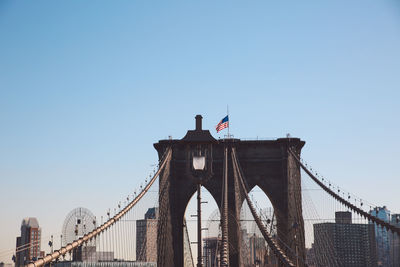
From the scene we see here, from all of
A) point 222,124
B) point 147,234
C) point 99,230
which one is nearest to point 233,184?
point 222,124

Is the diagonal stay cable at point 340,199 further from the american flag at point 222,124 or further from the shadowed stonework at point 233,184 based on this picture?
the american flag at point 222,124

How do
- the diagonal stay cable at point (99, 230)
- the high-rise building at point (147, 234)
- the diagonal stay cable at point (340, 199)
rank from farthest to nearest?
the high-rise building at point (147, 234) → the diagonal stay cable at point (340, 199) → the diagonal stay cable at point (99, 230)

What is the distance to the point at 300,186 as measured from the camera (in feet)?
181

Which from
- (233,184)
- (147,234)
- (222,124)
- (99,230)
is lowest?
(147,234)

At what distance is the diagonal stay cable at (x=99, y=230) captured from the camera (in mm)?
17480

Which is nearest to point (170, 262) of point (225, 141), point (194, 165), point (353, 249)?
point (225, 141)

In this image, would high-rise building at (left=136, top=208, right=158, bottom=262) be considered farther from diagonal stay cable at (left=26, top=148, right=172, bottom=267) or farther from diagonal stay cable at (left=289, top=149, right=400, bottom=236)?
diagonal stay cable at (left=289, top=149, right=400, bottom=236)

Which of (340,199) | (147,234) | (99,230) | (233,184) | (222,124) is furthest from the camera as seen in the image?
(222,124)

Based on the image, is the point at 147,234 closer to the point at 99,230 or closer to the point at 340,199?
the point at 340,199

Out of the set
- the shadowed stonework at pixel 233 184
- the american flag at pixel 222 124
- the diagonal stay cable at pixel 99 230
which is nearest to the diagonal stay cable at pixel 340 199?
the shadowed stonework at pixel 233 184

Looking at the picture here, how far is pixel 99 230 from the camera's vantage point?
28.7m

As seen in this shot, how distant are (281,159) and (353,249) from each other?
297ft

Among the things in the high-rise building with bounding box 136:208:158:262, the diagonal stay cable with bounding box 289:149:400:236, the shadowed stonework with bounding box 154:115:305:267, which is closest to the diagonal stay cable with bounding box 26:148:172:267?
the shadowed stonework with bounding box 154:115:305:267

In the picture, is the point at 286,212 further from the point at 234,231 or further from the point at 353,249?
the point at 353,249
